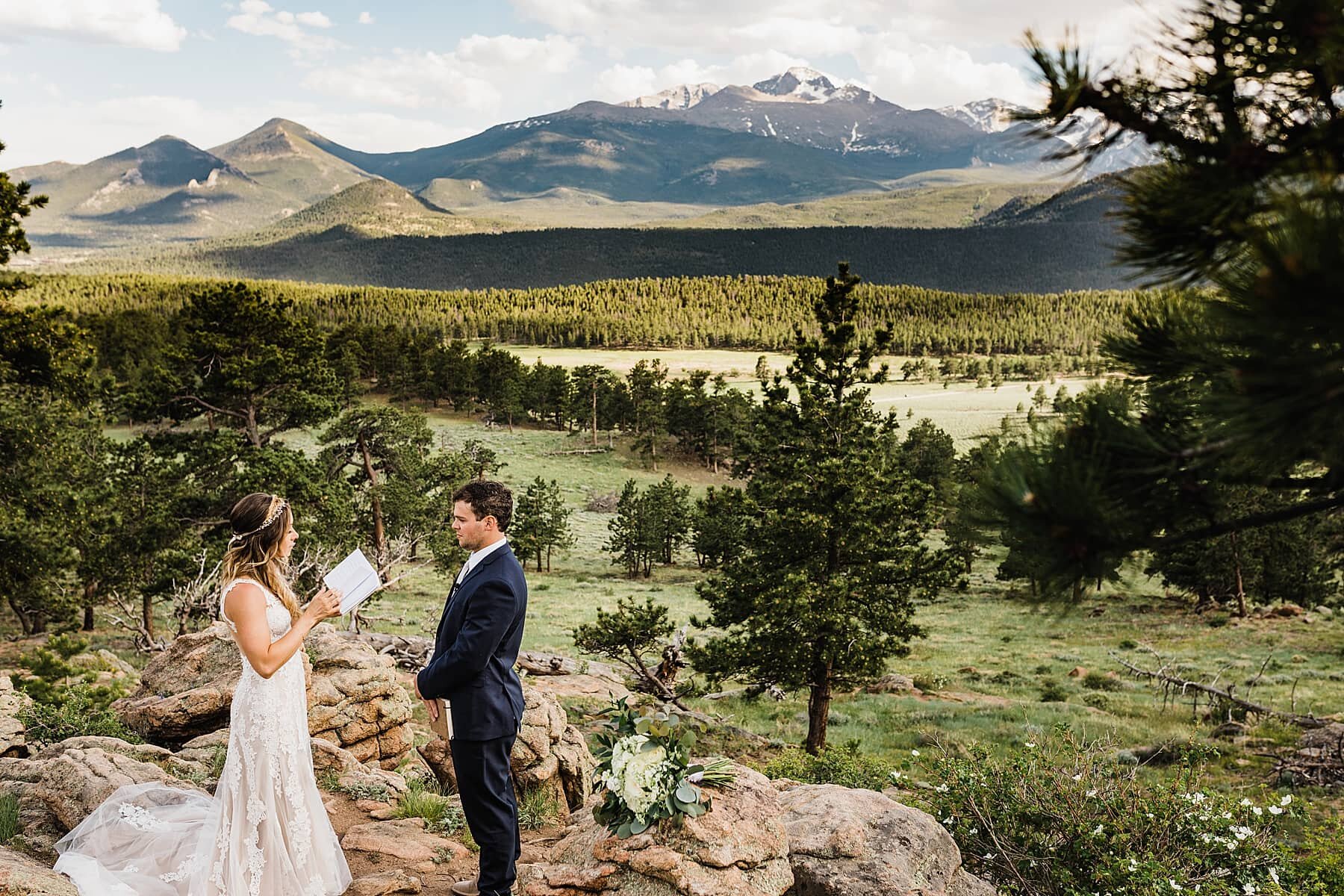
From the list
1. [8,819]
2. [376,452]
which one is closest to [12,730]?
[8,819]

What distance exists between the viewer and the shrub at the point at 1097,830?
20.3ft

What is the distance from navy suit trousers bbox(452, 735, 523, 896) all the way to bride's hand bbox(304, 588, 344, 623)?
1149mm

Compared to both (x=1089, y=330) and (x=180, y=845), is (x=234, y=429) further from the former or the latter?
(x=1089, y=330)

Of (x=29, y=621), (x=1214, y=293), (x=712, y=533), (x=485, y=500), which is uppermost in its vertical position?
(x=1214, y=293)

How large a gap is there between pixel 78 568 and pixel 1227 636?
38.1 m

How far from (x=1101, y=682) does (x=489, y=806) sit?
81.0ft

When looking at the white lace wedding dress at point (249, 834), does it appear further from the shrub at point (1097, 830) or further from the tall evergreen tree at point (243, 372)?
the tall evergreen tree at point (243, 372)

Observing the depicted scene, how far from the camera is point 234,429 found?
2539 cm

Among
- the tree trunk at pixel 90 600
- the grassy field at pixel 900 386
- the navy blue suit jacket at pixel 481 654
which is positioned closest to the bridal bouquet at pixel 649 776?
the navy blue suit jacket at pixel 481 654

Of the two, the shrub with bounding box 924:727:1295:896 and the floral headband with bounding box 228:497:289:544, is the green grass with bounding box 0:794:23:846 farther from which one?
the shrub with bounding box 924:727:1295:896

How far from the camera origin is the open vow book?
516 cm

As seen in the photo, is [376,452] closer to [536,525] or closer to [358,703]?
[536,525]

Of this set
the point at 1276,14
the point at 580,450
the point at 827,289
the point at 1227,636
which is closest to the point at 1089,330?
the point at 580,450

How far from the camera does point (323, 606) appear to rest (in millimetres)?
5109
